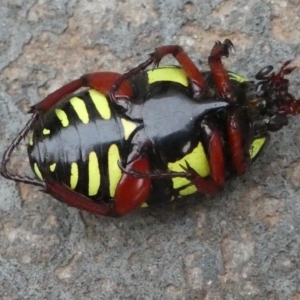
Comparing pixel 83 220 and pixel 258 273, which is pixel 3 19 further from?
pixel 258 273

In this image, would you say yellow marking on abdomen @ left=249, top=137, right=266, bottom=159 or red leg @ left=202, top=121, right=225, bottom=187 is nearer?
red leg @ left=202, top=121, right=225, bottom=187

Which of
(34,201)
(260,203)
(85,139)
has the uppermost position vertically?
(85,139)

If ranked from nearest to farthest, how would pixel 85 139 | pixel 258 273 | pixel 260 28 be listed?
pixel 85 139, pixel 258 273, pixel 260 28

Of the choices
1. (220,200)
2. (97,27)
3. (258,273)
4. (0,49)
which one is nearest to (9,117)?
(0,49)

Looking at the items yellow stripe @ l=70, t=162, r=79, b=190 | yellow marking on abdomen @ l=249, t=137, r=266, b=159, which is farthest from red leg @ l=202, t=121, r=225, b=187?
yellow stripe @ l=70, t=162, r=79, b=190

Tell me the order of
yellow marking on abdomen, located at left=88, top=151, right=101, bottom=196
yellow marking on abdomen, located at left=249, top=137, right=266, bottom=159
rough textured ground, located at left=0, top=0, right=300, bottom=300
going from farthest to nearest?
rough textured ground, located at left=0, top=0, right=300, bottom=300
yellow marking on abdomen, located at left=249, top=137, right=266, bottom=159
yellow marking on abdomen, located at left=88, top=151, right=101, bottom=196

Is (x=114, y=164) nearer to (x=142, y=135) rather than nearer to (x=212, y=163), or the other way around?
(x=142, y=135)

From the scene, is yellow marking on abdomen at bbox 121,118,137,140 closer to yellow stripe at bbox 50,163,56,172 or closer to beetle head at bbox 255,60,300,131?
yellow stripe at bbox 50,163,56,172
